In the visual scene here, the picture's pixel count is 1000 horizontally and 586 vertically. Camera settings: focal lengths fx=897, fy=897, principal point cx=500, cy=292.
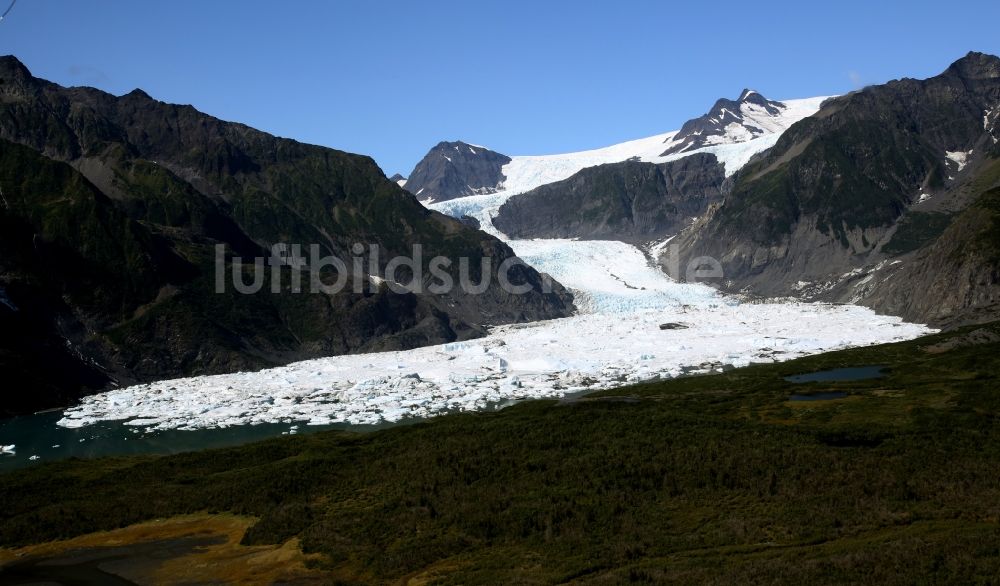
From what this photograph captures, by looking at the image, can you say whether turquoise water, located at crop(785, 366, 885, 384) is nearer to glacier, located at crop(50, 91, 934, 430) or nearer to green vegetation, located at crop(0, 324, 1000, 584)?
green vegetation, located at crop(0, 324, 1000, 584)

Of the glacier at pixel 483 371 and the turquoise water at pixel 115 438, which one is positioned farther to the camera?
the glacier at pixel 483 371

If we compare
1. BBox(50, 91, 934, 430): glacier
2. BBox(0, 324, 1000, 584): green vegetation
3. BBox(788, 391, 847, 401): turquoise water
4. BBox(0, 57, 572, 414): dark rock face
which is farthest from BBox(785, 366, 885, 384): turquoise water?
BBox(0, 57, 572, 414): dark rock face

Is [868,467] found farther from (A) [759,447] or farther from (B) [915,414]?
(B) [915,414]

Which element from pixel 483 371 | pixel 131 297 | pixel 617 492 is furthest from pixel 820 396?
pixel 131 297

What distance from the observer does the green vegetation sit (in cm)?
3659

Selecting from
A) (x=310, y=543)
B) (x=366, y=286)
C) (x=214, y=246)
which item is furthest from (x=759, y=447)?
(x=214, y=246)

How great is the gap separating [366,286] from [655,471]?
124m

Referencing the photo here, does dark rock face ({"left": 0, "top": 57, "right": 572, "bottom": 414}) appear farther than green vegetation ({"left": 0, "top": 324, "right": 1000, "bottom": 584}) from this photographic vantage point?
Yes

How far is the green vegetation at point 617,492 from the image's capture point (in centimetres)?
3659

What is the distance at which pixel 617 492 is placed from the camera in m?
46.4

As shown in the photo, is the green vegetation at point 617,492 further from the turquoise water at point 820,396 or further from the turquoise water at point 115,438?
the turquoise water at point 115,438

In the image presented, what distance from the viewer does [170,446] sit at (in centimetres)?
8369

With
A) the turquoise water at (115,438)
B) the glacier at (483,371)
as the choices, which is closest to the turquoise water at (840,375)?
the glacier at (483,371)

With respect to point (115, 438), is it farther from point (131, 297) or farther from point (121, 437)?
point (131, 297)
